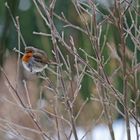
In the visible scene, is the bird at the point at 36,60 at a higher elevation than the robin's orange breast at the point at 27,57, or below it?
below

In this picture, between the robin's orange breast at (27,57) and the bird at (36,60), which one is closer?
the bird at (36,60)

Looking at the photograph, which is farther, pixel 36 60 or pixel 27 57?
pixel 27 57

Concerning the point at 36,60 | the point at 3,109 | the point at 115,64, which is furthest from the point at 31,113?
the point at 3,109

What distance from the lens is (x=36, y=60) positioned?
3311 millimetres

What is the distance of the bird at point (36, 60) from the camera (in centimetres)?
318

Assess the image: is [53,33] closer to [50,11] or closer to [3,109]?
[50,11]

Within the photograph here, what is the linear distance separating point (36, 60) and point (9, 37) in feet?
17.5

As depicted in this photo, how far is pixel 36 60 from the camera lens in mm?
3311

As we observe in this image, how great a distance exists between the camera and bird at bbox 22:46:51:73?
10.4ft

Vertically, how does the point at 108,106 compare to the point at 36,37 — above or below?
below

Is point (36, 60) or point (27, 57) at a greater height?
point (27, 57)

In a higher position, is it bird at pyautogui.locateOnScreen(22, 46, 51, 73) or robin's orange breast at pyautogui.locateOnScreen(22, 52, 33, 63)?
robin's orange breast at pyautogui.locateOnScreen(22, 52, 33, 63)

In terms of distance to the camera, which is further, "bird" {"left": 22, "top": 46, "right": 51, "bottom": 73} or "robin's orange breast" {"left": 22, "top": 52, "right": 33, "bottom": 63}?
"robin's orange breast" {"left": 22, "top": 52, "right": 33, "bottom": 63}

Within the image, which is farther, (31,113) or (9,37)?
(9,37)
